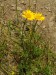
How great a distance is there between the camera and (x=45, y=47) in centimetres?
430

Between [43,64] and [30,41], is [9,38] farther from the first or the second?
[43,64]

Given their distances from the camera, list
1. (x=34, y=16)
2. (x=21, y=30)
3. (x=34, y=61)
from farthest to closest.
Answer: (x=21, y=30) < (x=34, y=61) < (x=34, y=16)

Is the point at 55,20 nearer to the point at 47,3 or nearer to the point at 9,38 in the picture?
the point at 47,3

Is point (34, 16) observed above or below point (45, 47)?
above

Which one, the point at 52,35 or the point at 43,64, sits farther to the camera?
the point at 52,35

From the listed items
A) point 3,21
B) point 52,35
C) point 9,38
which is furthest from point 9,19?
point 52,35

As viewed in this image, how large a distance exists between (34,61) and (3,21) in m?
0.84

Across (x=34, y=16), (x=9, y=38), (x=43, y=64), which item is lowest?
(x=43, y=64)

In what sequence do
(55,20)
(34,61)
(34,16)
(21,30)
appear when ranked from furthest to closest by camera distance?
1. (55,20)
2. (21,30)
3. (34,61)
4. (34,16)

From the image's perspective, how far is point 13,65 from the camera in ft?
13.0

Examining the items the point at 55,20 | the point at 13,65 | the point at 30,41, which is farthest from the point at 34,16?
the point at 55,20

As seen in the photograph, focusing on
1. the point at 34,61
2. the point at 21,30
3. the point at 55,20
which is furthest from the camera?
the point at 55,20

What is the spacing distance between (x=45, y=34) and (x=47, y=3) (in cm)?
81

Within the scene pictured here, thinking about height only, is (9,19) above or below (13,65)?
above
